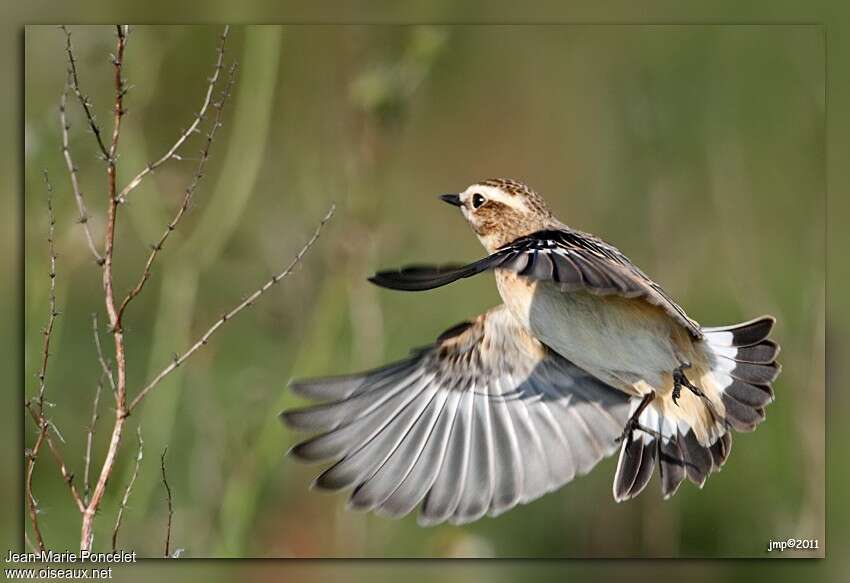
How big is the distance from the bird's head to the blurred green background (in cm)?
29

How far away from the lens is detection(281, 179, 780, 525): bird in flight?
13.4ft

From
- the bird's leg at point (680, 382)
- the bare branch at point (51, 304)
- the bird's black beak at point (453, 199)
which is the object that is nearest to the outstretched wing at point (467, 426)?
the bird's leg at point (680, 382)

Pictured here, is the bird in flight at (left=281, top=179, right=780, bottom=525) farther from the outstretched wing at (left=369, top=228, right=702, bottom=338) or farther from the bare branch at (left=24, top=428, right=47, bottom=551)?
the bare branch at (left=24, top=428, right=47, bottom=551)

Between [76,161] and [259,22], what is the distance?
0.98m

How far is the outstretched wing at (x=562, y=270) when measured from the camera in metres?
3.29

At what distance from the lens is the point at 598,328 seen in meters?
4.04

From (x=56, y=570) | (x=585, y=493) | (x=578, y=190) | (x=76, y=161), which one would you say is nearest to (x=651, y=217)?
(x=578, y=190)

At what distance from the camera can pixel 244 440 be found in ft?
15.2

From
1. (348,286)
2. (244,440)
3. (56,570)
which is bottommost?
(56,570)

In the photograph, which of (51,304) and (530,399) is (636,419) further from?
(51,304)

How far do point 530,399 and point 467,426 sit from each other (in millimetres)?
275

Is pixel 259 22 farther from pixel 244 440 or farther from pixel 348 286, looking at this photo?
pixel 244 440

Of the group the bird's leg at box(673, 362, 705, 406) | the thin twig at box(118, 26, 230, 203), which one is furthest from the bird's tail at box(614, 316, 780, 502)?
the thin twig at box(118, 26, 230, 203)

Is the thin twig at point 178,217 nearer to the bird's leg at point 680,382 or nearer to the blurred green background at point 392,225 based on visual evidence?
the blurred green background at point 392,225
